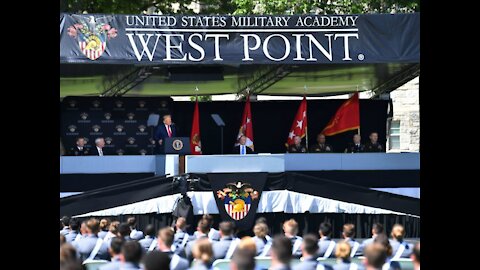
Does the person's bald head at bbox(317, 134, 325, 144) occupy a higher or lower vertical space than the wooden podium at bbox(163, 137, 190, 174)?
higher

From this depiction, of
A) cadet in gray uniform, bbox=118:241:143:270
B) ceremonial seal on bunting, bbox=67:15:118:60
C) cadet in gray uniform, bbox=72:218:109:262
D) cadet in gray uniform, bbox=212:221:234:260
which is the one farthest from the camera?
ceremonial seal on bunting, bbox=67:15:118:60

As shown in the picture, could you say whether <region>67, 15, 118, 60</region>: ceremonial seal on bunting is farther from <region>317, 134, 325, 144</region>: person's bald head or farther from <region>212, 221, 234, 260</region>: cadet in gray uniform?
<region>212, 221, 234, 260</region>: cadet in gray uniform

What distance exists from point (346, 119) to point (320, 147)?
197 centimetres

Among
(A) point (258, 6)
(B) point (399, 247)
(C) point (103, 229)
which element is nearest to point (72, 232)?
(C) point (103, 229)

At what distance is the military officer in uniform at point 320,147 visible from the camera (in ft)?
76.7

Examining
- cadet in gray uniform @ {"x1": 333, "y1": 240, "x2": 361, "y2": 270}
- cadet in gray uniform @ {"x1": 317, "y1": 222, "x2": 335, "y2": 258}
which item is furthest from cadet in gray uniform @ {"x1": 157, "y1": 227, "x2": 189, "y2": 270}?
cadet in gray uniform @ {"x1": 317, "y1": 222, "x2": 335, "y2": 258}

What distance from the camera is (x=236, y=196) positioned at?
20172 millimetres

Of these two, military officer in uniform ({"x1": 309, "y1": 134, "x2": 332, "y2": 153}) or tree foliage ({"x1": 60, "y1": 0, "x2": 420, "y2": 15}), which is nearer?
military officer in uniform ({"x1": 309, "y1": 134, "x2": 332, "y2": 153})

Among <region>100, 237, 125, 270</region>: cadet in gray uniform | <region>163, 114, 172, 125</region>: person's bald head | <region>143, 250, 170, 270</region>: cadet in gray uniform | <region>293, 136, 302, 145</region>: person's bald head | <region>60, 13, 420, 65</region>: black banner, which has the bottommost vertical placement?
<region>100, 237, 125, 270</region>: cadet in gray uniform

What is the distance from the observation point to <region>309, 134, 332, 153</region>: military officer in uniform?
2339 centimetres
